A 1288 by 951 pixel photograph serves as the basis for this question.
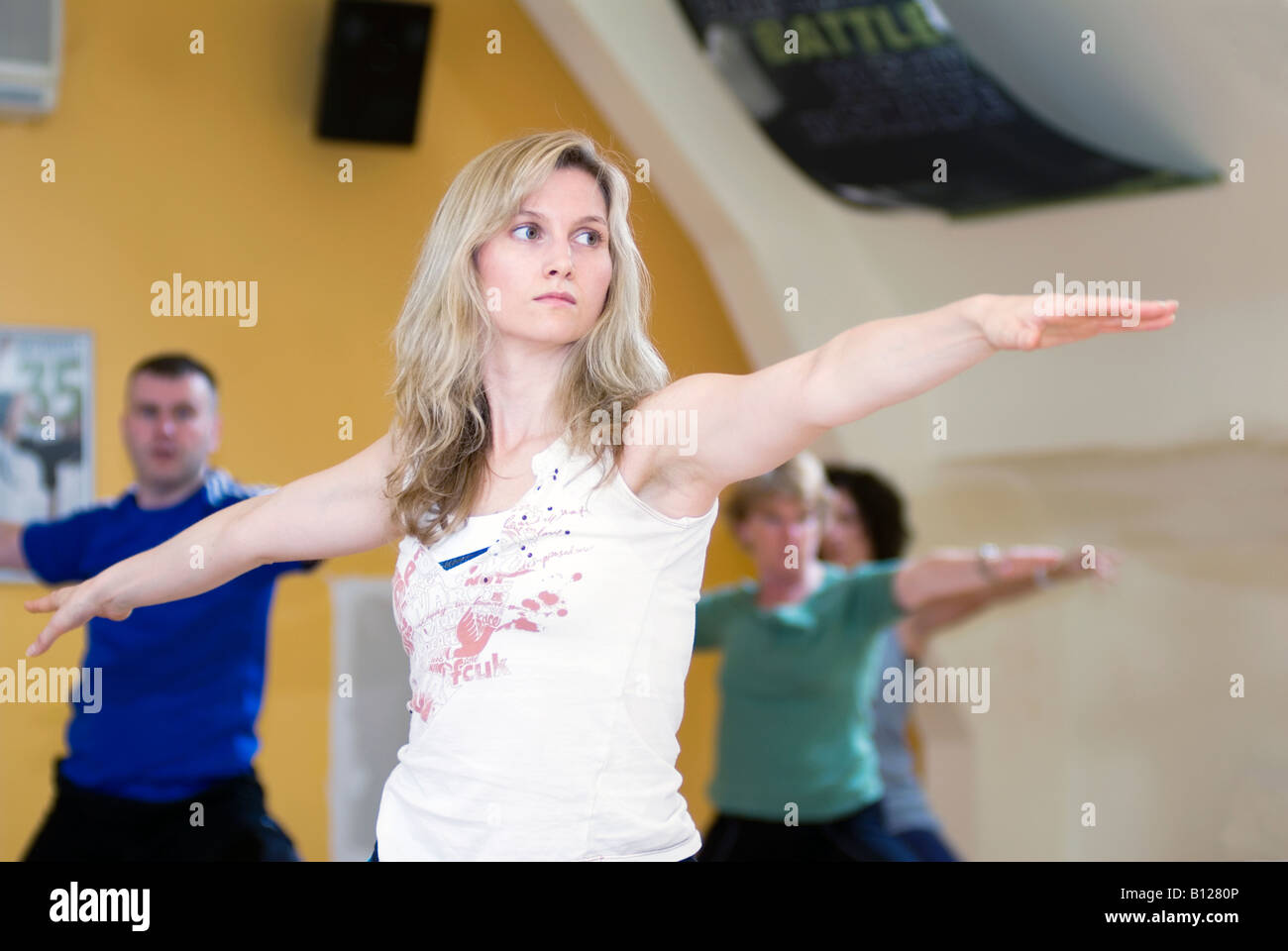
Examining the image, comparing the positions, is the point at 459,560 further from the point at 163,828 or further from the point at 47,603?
the point at 163,828

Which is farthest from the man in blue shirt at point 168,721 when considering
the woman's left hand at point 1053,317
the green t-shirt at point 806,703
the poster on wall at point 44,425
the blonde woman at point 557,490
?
the woman's left hand at point 1053,317

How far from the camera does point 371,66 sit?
3.66 meters

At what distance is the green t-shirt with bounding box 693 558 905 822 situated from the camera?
327 centimetres

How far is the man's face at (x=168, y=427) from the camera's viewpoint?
294 centimetres

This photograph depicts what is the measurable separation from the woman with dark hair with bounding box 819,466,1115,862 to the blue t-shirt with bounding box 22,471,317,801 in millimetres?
1460

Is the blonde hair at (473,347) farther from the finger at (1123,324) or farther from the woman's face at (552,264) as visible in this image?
the finger at (1123,324)

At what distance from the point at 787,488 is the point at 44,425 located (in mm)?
1801

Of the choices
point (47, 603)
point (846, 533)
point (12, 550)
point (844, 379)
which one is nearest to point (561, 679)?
point (844, 379)

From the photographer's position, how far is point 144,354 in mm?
3523

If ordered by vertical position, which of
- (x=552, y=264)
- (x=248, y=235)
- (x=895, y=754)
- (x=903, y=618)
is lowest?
(x=895, y=754)

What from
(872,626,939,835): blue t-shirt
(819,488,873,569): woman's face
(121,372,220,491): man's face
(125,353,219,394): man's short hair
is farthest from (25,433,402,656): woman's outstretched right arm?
(819,488,873,569): woman's face

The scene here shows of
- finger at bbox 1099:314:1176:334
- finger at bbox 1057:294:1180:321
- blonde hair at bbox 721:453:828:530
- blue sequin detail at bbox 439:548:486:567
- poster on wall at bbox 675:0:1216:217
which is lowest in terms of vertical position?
blue sequin detail at bbox 439:548:486:567

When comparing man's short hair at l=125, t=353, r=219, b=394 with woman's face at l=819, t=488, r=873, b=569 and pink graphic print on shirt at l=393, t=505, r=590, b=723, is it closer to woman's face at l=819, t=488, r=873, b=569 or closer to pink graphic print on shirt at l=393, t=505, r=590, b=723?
woman's face at l=819, t=488, r=873, b=569

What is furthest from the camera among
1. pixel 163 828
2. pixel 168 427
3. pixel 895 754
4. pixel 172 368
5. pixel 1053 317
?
pixel 895 754
